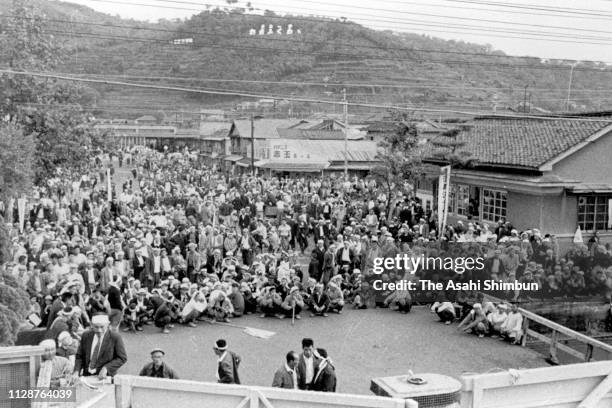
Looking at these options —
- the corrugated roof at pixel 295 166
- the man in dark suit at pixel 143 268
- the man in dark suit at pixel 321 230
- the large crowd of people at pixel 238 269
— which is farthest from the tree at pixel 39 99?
the corrugated roof at pixel 295 166

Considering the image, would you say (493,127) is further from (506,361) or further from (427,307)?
(506,361)

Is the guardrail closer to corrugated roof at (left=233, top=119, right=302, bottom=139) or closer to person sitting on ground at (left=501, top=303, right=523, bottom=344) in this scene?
person sitting on ground at (left=501, top=303, right=523, bottom=344)

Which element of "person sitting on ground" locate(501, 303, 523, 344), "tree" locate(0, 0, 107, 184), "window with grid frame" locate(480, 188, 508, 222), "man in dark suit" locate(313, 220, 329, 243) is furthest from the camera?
"tree" locate(0, 0, 107, 184)

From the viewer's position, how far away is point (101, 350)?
9.55 m

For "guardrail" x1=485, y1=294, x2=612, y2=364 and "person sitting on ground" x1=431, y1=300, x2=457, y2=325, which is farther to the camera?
"person sitting on ground" x1=431, y1=300, x2=457, y2=325

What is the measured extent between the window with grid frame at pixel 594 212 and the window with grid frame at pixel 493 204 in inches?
102

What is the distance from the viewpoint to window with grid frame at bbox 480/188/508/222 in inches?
944

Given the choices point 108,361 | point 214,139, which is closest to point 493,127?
point 108,361

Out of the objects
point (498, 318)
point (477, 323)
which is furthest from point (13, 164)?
point (498, 318)

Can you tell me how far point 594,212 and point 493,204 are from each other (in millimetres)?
3536

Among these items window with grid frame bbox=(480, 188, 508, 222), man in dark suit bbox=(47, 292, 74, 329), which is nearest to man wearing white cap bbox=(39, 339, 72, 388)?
man in dark suit bbox=(47, 292, 74, 329)

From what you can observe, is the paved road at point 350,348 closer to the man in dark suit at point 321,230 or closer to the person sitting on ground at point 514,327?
the person sitting on ground at point 514,327

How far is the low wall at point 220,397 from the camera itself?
16.4 feet

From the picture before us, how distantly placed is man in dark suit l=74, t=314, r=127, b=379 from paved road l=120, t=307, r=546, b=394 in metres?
2.70
